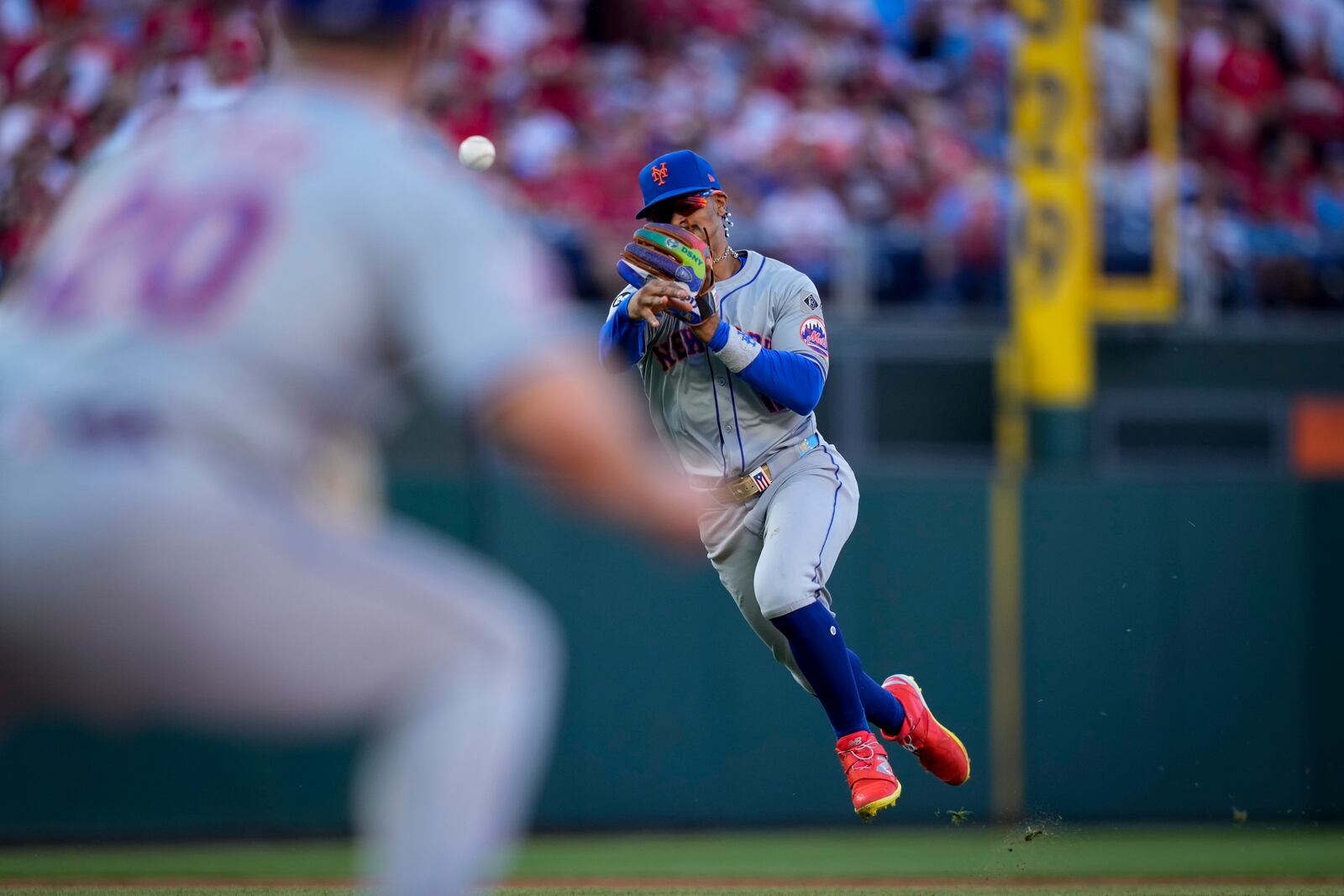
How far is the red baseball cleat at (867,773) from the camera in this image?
5.45 metres

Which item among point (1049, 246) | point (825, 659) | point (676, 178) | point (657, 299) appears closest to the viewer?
point (657, 299)

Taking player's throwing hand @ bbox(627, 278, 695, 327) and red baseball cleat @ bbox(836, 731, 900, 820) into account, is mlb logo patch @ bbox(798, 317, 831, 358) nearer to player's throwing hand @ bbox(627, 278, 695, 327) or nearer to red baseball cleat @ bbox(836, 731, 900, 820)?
player's throwing hand @ bbox(627, 278, 695, 327)

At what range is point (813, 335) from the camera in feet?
18.8

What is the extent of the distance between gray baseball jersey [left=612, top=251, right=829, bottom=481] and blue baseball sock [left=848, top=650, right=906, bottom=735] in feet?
2.50

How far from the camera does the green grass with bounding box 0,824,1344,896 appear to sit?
693 centimetres

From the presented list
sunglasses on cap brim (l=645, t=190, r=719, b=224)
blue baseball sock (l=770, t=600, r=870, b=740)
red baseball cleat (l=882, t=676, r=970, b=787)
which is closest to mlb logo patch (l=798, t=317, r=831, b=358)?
sunglasses on cap brim (l=645, t=190, r=719, b=224)

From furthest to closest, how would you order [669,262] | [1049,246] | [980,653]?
1. [1049,246]
2. [980,653]
3. [669,262]

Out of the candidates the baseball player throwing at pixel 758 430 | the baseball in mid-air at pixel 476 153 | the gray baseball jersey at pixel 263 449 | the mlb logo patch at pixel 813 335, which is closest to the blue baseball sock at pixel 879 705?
the baseball player throwing at pixel 758 430

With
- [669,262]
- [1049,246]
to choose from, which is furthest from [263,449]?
[1049,246]

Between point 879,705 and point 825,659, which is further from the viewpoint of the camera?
point 879,705

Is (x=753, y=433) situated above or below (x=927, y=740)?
above

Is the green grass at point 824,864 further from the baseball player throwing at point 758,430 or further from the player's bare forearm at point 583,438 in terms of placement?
the player's bare forearm at point 583,438

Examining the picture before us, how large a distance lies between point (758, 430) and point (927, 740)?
1.15m

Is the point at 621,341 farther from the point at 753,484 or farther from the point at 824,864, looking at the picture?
the point at 824,864
